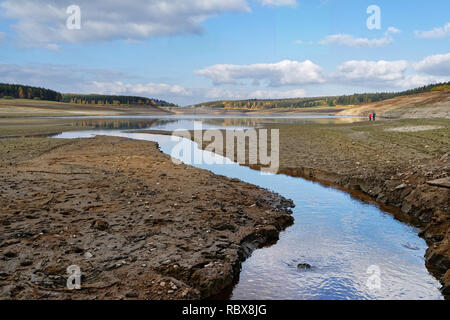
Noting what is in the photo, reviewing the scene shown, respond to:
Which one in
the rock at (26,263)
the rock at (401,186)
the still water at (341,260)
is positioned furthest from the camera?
the rock at (401,186)

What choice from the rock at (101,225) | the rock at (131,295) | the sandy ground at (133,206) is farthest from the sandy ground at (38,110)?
the rock at (131,295)

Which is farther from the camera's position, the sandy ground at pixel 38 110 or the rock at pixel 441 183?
the sandy ground at pixel 38 110

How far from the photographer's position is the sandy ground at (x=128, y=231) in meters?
6.00

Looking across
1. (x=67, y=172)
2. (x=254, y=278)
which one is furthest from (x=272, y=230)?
(x=67, y=172)

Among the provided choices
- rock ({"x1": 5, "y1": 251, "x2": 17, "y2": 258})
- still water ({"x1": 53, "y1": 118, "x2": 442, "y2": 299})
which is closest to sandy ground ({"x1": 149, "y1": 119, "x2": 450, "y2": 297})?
still water ({"x1": 53, "y1": 118, "x2": 442, "y2": 299})

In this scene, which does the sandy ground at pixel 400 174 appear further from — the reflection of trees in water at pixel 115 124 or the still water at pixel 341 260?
the reflection of trees in water at pixel 115 124

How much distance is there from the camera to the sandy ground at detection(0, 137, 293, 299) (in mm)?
6000

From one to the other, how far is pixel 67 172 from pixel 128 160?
421cm

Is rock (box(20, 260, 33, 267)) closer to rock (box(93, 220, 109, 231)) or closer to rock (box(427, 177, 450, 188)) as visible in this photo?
rock (box(93, 220, 109, 231))

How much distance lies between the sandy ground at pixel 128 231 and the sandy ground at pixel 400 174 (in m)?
3.82

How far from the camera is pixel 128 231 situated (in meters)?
8.18
